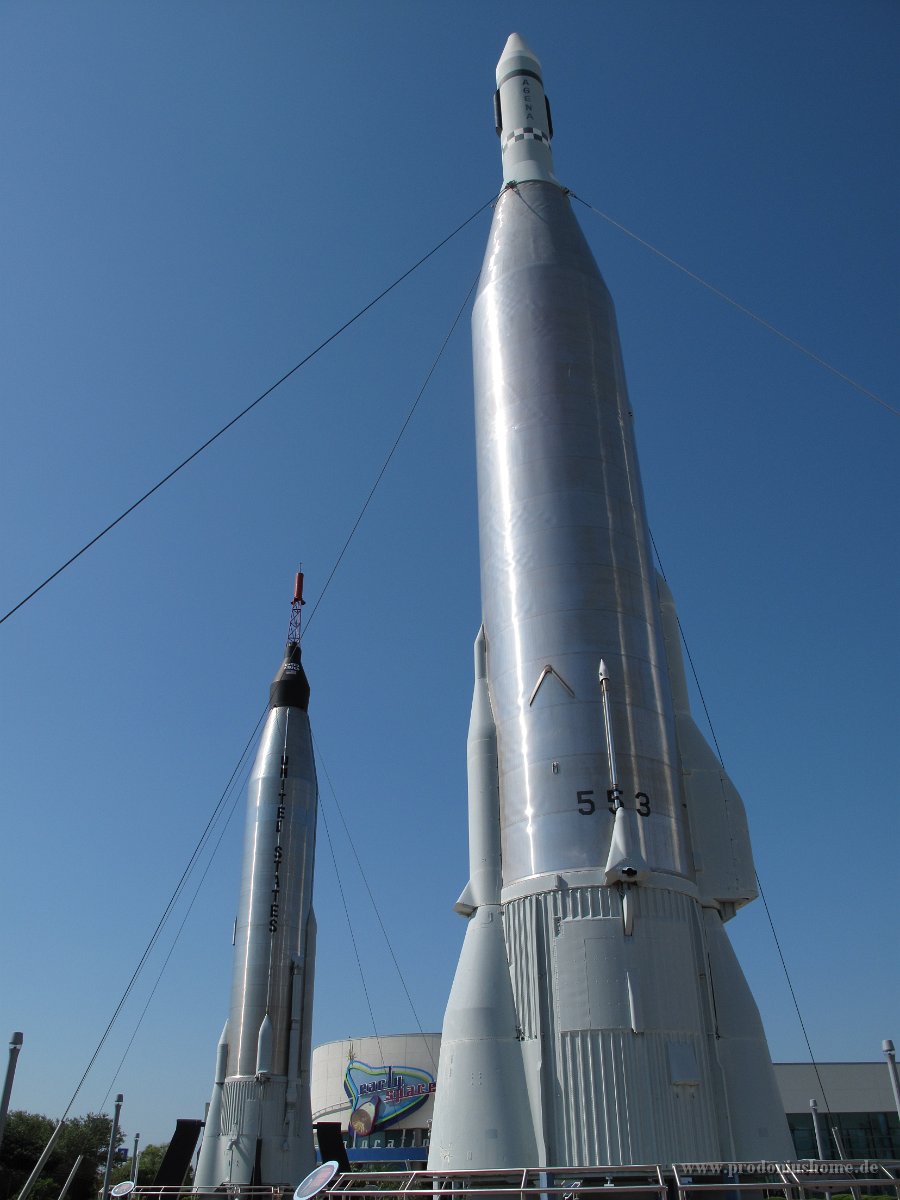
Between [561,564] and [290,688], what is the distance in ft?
65.6

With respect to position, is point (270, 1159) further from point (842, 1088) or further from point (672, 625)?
point (842, 1088)

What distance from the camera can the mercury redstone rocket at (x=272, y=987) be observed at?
83.8 feet

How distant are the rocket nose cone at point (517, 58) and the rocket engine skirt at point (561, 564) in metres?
4.87

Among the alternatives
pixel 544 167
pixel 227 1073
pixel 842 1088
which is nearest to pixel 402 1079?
pixel 842 1088

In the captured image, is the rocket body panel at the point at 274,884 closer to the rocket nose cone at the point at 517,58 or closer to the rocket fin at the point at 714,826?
the rocket fin at the point at 714,826

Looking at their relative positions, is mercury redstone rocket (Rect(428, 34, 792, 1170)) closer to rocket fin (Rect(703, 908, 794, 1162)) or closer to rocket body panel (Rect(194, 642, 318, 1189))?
rocket fin (Rect(703, 908, 794, 1162))

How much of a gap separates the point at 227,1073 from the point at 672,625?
19.4 m

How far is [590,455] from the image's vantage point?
50.2ft

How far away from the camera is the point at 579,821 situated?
1277 centimetres

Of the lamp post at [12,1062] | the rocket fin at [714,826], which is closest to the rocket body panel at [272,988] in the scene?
the lamp post at [12,1062]

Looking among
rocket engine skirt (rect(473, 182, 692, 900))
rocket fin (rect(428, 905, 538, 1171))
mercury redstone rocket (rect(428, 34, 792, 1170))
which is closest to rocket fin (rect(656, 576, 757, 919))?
mercury redstone rocket (rect(428, 34, 792, 1170))

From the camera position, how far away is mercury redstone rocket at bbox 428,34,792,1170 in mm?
11523

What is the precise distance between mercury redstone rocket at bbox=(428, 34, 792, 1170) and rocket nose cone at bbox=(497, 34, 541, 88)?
5.67 m

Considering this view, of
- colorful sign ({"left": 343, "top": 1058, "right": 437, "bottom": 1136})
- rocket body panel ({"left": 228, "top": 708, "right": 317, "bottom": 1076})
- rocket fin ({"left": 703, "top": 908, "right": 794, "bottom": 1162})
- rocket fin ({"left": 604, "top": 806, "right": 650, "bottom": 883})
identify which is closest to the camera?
rocket fin ({"left": 703, "top": 908, "right": 794, "bottom": 1162})
